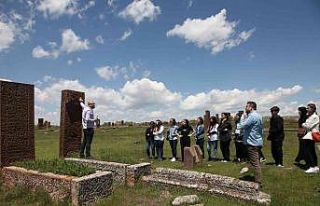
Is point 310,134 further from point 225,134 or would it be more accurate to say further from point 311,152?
point 225,134

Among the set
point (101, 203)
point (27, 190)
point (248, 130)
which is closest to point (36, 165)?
point (27, 190)

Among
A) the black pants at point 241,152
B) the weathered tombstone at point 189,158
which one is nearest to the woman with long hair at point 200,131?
the black pants at point 241,152

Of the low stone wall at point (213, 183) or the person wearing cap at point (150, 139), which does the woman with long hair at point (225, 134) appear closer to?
the person wearing cap at point (150, 139)

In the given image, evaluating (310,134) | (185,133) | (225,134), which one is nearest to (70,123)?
(185,133)

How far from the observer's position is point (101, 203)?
8844 millimetres

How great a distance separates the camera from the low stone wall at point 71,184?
8.67 metres

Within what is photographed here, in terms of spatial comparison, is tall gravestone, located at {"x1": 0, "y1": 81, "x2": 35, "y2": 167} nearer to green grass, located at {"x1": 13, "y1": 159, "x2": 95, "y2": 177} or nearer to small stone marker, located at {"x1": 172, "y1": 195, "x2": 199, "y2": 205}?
green grass, located at {"x1": 13, "y1": 159, "x2": 95, "y2": 177}

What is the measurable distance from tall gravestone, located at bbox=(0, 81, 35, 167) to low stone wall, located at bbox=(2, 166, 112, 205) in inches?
52.2

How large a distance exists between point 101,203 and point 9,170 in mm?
3243

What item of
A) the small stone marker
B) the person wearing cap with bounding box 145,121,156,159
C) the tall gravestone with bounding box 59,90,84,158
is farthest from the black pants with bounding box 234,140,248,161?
the small stone marker

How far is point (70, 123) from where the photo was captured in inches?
513

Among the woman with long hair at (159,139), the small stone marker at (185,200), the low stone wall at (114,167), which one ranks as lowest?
the small stone marker at (185,200)

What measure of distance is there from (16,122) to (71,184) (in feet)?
12.3

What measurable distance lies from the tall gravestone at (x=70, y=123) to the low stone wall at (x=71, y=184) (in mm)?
2814
